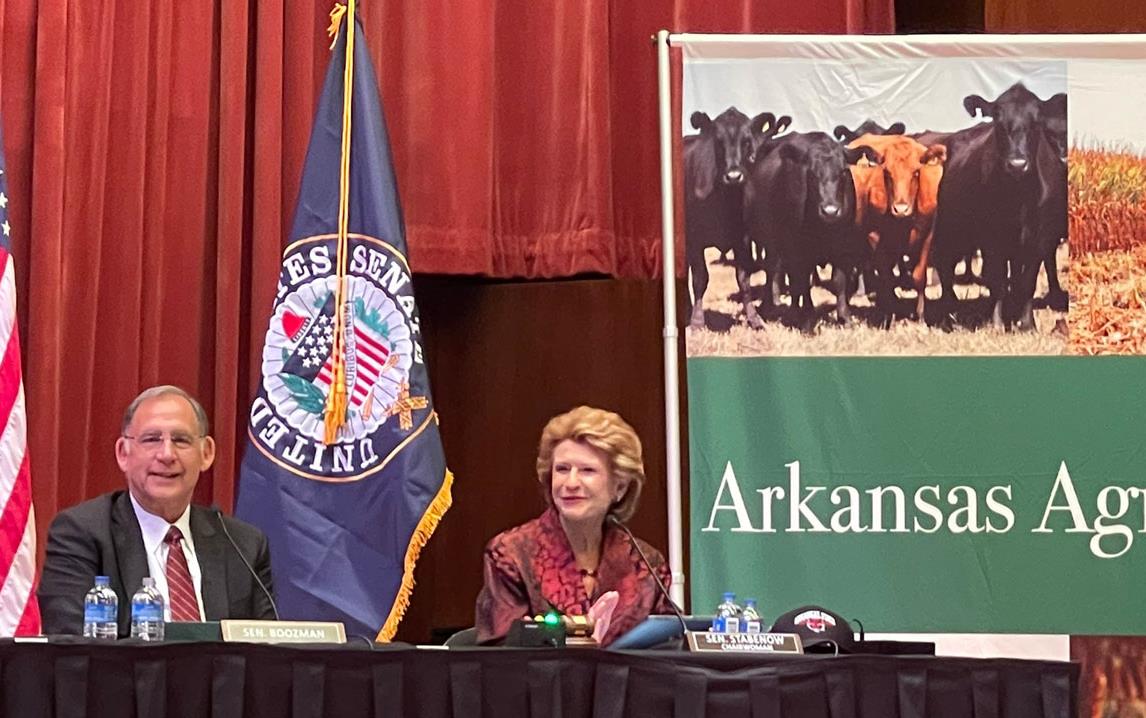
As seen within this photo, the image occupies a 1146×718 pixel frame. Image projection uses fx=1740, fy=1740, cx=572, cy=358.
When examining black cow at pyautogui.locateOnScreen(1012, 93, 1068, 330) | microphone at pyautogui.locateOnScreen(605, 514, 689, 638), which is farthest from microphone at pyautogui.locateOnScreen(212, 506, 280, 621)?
black cow at pyautogui.locateOnScreen(1012, 93, 1068, 330)

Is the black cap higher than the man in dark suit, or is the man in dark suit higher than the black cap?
the man in dark suit

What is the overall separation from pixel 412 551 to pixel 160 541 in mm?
1133

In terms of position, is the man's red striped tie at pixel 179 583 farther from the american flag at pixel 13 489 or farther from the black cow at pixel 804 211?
the black cow at pixel 804 211

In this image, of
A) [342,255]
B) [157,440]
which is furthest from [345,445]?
[157,440]

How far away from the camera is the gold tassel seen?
4.90 meters

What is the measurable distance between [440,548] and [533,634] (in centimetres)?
272

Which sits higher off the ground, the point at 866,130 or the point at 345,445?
the point at 866,130

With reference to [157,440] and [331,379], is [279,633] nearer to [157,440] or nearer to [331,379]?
[157,440]

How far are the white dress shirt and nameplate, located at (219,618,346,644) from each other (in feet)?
3.00

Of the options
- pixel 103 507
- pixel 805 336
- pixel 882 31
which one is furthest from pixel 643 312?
pixel 103 507

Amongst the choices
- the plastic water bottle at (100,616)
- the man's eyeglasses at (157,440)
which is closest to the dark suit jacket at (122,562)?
the man's eyeglasses at (157,440)

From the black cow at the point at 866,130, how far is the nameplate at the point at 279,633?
2.58 metres

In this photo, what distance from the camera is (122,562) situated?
3838 millimetres

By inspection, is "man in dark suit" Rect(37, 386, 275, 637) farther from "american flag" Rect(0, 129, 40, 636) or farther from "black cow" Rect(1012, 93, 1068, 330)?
"black cow" Rect(1012, 93, 1068, 330)
